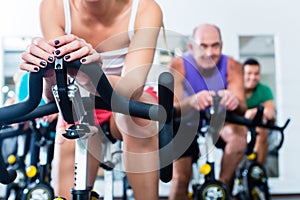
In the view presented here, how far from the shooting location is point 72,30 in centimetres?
112

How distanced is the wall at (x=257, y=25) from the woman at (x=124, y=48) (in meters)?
2.59

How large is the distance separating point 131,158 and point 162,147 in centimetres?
36

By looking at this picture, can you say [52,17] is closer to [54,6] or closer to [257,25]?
[54,6]

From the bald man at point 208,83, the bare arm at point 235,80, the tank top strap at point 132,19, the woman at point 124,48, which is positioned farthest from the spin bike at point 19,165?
the tank top strap at point 132,19

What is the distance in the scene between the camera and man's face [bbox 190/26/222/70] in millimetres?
2188

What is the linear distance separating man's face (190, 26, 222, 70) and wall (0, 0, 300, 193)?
1.28 metres

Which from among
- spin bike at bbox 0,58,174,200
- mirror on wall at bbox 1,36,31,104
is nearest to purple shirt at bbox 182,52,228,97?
spin bike at bbox 0,58,174,200

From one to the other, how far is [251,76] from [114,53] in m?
2.40

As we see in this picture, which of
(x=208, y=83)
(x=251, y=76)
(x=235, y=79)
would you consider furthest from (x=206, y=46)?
(x=251, y=76)

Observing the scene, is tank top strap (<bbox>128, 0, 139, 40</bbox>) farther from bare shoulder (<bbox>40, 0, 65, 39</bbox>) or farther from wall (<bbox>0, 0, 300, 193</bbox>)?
wall (<bbox>0, 0, 300, 193</bbox>)

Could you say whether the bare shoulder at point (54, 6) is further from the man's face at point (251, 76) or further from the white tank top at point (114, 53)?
the man's face at point (251, 76)

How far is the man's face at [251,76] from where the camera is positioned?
326cm

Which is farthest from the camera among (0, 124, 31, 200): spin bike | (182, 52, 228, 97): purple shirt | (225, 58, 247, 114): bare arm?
(0, 124, 31, 200): spin bike

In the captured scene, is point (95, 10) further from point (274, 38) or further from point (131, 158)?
point (274, 38)
